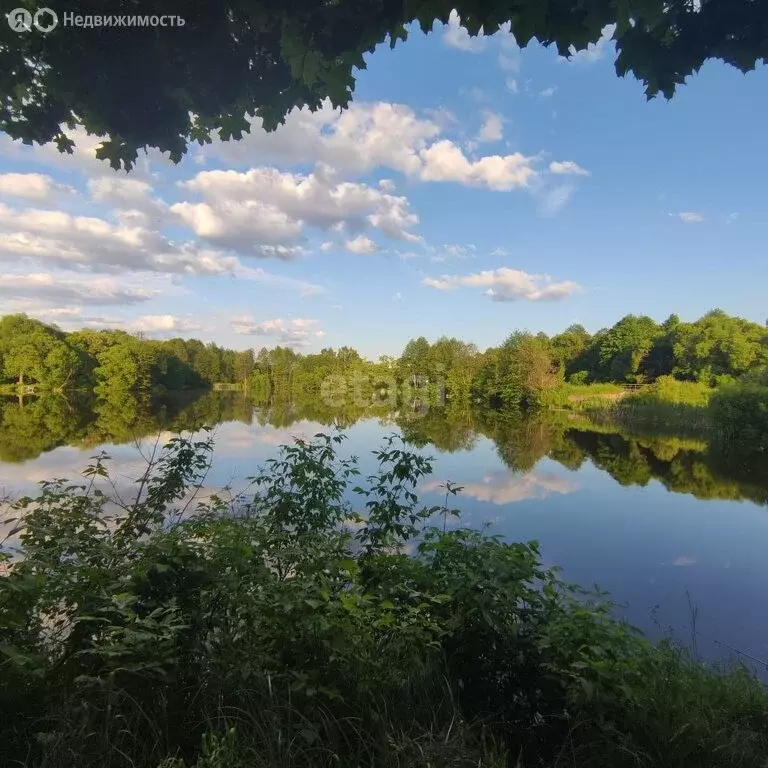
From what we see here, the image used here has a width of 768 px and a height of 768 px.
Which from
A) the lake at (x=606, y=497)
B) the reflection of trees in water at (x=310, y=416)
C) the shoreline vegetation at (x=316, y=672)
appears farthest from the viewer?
the reflection of trees in water at (x=310, y=416)

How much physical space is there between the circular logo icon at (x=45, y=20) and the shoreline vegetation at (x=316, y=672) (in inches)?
95.8

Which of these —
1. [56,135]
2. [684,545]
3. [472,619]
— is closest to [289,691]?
[472,619]

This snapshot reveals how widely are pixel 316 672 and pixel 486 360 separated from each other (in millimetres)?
58842

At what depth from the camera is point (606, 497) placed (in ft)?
38.9

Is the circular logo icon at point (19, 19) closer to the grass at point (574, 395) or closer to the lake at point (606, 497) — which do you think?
the lake at point (606, 497)

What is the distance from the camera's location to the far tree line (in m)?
43.8

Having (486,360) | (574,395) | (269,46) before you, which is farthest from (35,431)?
(486,360)

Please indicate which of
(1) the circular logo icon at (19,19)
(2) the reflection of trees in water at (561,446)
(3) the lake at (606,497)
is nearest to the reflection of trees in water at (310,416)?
(2) the reflection of trees in water at (561,446)

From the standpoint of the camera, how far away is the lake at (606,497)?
5984 mm

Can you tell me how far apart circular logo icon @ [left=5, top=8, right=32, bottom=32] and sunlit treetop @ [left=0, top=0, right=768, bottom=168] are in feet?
0.07

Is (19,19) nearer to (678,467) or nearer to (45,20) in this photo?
(45,20)

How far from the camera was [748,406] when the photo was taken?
21359 mm

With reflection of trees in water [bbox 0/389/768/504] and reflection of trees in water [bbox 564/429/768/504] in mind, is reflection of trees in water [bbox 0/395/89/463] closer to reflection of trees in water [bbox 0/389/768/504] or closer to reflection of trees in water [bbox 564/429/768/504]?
reflection of trees in water [bbox 0/389/768/504]

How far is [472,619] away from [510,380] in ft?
161
